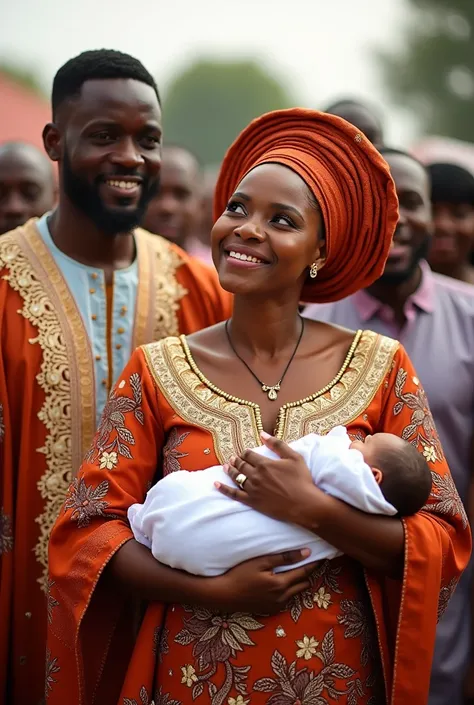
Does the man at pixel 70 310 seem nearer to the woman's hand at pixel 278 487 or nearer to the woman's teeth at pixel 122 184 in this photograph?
the woman's teeth at pixel 122 184

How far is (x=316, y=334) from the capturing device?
3424 millimetres

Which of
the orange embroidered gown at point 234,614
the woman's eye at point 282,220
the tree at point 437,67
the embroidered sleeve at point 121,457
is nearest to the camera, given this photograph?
the orange embroidered gown at point 234,614

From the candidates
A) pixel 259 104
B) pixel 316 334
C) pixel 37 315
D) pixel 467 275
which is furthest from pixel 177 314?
pixel 259 104

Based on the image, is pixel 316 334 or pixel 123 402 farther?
Answer: pixel 316 334

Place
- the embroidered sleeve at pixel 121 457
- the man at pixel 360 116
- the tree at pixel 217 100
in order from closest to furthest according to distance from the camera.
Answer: the embroidered sleeve at pixel 121 457
the man at pixel 360 116
the tree at pixel 217 100

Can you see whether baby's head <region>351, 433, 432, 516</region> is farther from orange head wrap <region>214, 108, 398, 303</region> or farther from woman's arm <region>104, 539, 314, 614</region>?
orange head wrap <region>214, 108, 398, 303</region>

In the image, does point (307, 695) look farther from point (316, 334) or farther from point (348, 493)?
point (316, 334)

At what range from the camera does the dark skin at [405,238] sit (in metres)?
4.69

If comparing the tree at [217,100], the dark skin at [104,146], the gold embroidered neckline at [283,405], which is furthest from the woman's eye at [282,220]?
the tree at [217,100]

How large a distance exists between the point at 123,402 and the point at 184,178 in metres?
4.14

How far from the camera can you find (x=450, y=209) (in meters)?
5.98

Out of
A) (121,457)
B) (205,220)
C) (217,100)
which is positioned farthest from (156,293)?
(217,100)

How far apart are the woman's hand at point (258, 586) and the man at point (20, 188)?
3369 mm

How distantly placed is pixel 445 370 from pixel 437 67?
28443 millimetres
